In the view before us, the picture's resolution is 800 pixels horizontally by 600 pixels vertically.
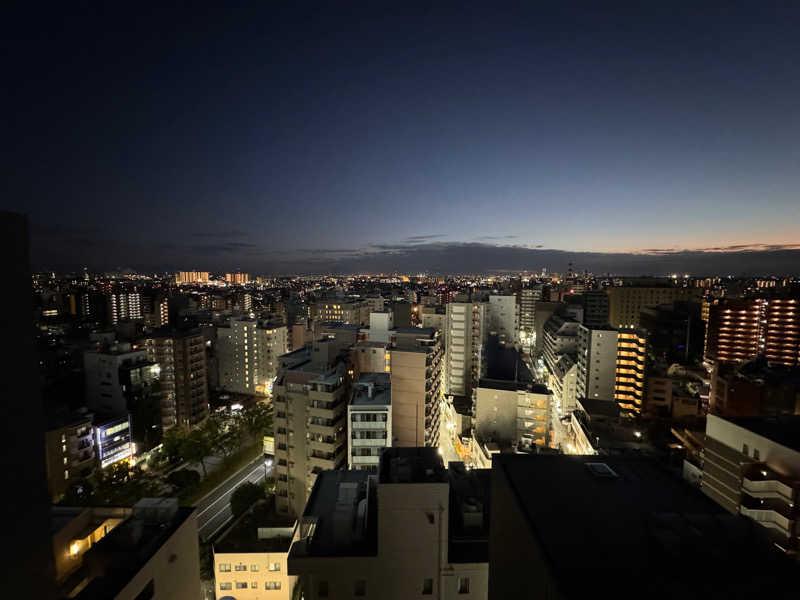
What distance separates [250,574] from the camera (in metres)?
10.7

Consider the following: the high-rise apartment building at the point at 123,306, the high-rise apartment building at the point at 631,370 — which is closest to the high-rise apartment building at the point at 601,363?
the high-rise apartment building at the point at 631,370

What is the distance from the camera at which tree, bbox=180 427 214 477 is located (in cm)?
1684

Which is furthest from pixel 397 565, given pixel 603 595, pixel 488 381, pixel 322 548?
pixel 488 381

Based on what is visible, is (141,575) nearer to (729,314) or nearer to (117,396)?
(117,396)

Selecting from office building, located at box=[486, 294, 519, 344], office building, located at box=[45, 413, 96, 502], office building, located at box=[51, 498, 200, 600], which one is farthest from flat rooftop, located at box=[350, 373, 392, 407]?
office building, located at box=[486, 294, 519, 344]

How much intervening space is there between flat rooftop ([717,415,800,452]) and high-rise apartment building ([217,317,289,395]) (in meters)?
26.5

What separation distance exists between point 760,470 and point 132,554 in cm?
1274

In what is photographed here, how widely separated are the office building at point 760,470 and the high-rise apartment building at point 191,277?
124795 mm

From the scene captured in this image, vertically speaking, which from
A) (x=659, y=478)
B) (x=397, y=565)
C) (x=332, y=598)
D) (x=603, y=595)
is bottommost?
(x=332, y=598)

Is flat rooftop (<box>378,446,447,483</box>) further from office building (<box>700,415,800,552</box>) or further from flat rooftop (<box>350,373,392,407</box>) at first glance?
office building (<box>700,415,800,552</box>)

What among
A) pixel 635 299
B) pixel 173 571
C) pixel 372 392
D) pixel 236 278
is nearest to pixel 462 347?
pixel 372 392

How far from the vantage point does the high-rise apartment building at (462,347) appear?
24.7 m

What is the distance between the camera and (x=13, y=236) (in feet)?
6.45

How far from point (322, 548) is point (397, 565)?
53.5 inches
